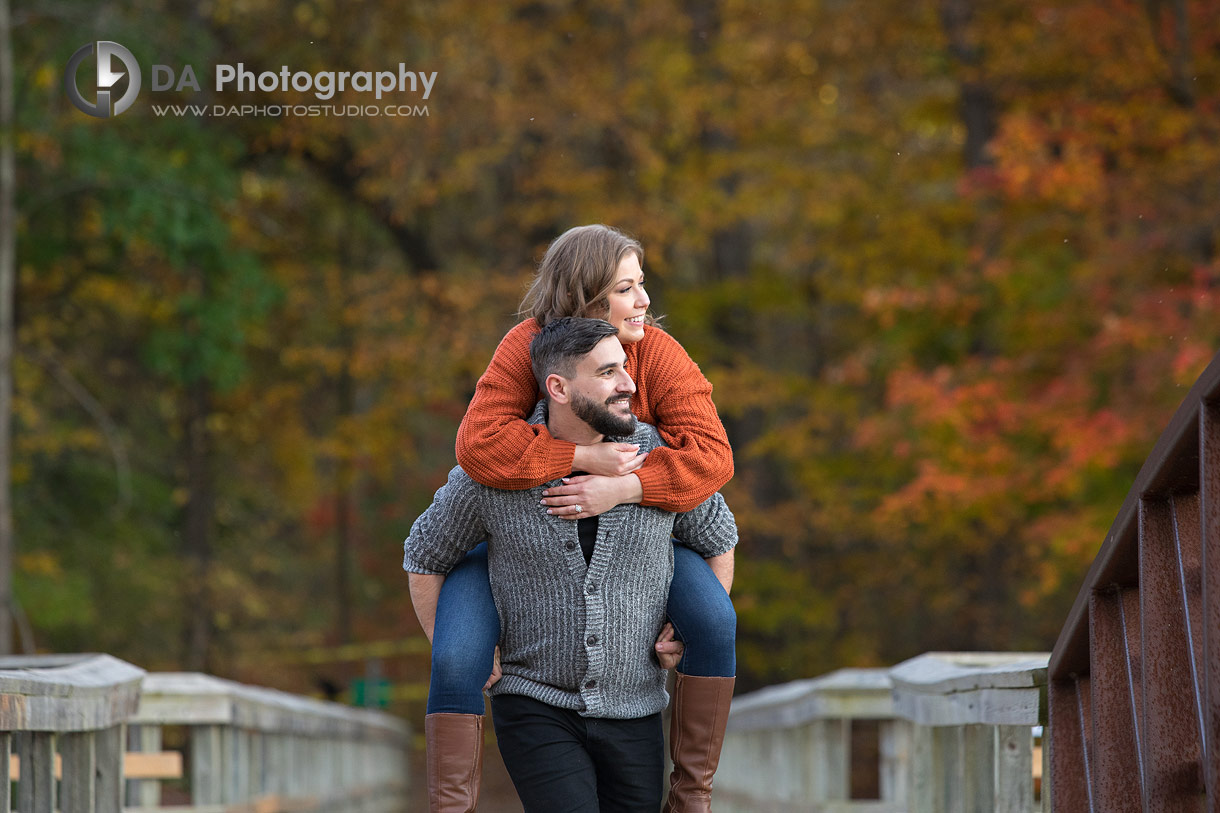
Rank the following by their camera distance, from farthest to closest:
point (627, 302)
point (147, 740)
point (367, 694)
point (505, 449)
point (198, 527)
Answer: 1. point (367, 694)
2. point (198, 527)
3. point (147, 740)
4. point (627, 302)
5. point (505, 449)

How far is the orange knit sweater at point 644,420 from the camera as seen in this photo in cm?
280

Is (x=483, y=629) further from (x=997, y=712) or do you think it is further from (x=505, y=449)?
(x=997, y=712)

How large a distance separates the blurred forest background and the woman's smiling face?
678 cm

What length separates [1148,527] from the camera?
7.55ft

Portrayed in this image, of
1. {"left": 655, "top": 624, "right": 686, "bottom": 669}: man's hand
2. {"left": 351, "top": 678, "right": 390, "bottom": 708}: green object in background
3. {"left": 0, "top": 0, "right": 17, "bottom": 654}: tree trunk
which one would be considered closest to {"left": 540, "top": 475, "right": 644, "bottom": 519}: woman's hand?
{"left": 655, "top": 624, "right": 686, "bottom": 669}: man's hand

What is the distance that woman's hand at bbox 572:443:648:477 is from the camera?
9.39 ft

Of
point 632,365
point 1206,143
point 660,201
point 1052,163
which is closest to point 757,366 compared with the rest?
point 660,201

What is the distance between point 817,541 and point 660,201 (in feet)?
14.7

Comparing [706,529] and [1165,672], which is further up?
[706,529]

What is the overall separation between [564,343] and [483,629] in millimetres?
594

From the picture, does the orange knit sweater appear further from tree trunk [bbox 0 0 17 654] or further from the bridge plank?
tree trunk [bbox 0 0 17 654]

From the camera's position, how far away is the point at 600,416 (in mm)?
2834

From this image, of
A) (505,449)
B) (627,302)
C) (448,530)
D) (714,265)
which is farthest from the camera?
(714,265)

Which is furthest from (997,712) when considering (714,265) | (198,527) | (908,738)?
(198,527)
